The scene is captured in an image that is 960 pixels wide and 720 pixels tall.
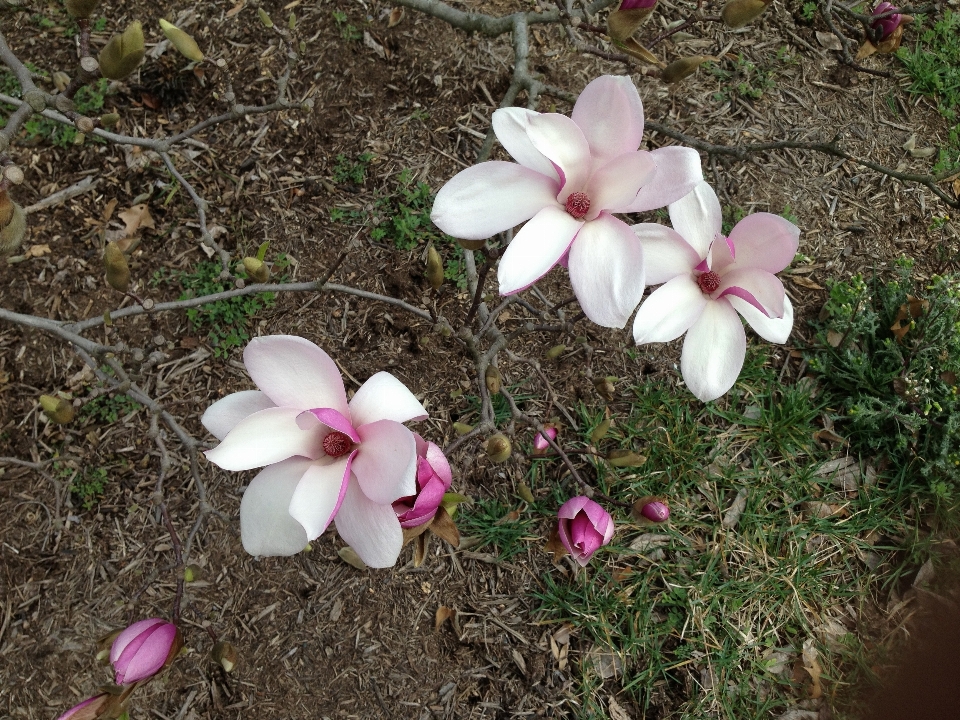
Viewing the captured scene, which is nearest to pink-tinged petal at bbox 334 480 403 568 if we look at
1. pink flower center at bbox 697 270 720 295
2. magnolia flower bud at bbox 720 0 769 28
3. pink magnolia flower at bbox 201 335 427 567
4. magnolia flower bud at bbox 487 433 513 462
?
pink magnolia flower at bbox 201 335 427 567

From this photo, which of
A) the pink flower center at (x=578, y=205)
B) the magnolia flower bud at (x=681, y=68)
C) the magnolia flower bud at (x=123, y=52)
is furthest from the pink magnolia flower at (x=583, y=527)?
the magnolia flower bud at (x=123, y=52)

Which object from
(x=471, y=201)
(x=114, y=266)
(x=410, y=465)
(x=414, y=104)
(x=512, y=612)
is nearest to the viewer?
(x=410, y=465)

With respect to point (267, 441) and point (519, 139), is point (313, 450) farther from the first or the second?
point (519, 139)

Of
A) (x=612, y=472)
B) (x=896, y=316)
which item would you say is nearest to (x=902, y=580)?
(x=896, y=316)

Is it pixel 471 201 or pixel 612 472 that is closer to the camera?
pixel 471 201

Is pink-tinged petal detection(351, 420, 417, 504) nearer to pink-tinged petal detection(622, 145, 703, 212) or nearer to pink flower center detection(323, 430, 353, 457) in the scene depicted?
pink flower center detection(323, 430, 353, 457)

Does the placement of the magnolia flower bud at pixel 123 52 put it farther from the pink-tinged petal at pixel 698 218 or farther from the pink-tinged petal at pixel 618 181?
Answer: the pink-tinged petal at pixel 698 218

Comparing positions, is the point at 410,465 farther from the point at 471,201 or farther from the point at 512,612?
the point at 512,612
